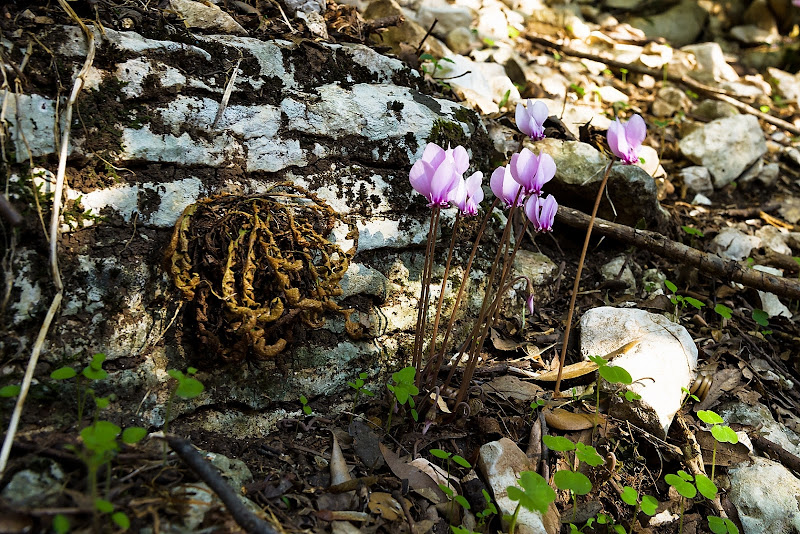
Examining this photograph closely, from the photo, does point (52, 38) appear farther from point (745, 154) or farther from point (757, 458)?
point (745, 154)

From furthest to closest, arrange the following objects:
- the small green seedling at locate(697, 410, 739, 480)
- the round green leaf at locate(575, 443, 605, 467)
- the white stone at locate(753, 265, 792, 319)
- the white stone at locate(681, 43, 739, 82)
Result: the white stone at locate(681, 43, 739, 82), the white stone at locate(753, 265, 792, 319), the small green seedling at locate(697, 410, 739, 480), the round green leaf at locate(575, 443, 605, 467)

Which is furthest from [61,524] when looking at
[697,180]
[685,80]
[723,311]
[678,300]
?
[685,80]

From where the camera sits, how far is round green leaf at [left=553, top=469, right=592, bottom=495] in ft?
6.20

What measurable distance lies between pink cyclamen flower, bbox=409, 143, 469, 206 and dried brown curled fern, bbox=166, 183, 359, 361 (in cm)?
52

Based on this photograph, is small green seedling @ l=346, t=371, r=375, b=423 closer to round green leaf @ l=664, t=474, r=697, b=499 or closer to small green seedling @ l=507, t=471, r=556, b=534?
small green seedling @ l=507, t=471, r=556, b=534

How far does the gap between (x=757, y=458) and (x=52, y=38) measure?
3384 millimetres

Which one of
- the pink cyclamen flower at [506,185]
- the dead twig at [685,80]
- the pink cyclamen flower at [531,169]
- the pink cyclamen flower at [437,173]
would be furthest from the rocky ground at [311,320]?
the dead twig at [685,80]

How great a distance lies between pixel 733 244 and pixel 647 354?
5.75 ft

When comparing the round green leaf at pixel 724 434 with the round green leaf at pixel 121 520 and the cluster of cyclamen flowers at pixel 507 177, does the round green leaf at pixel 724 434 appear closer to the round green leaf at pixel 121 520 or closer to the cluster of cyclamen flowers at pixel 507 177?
the cluster of cyclamen flowers at pixel 507 177

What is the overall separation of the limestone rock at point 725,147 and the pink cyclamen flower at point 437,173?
3554 mm

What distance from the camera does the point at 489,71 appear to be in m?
4.66

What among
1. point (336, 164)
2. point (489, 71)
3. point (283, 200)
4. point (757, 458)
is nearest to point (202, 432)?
point (283, 200)

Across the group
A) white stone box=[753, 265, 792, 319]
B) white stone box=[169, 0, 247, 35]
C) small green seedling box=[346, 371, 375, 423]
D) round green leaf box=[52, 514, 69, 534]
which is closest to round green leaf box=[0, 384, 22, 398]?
round green leaf box=[52, 514, 69, 534]

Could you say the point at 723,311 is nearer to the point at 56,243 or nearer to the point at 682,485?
the point at 682,485
